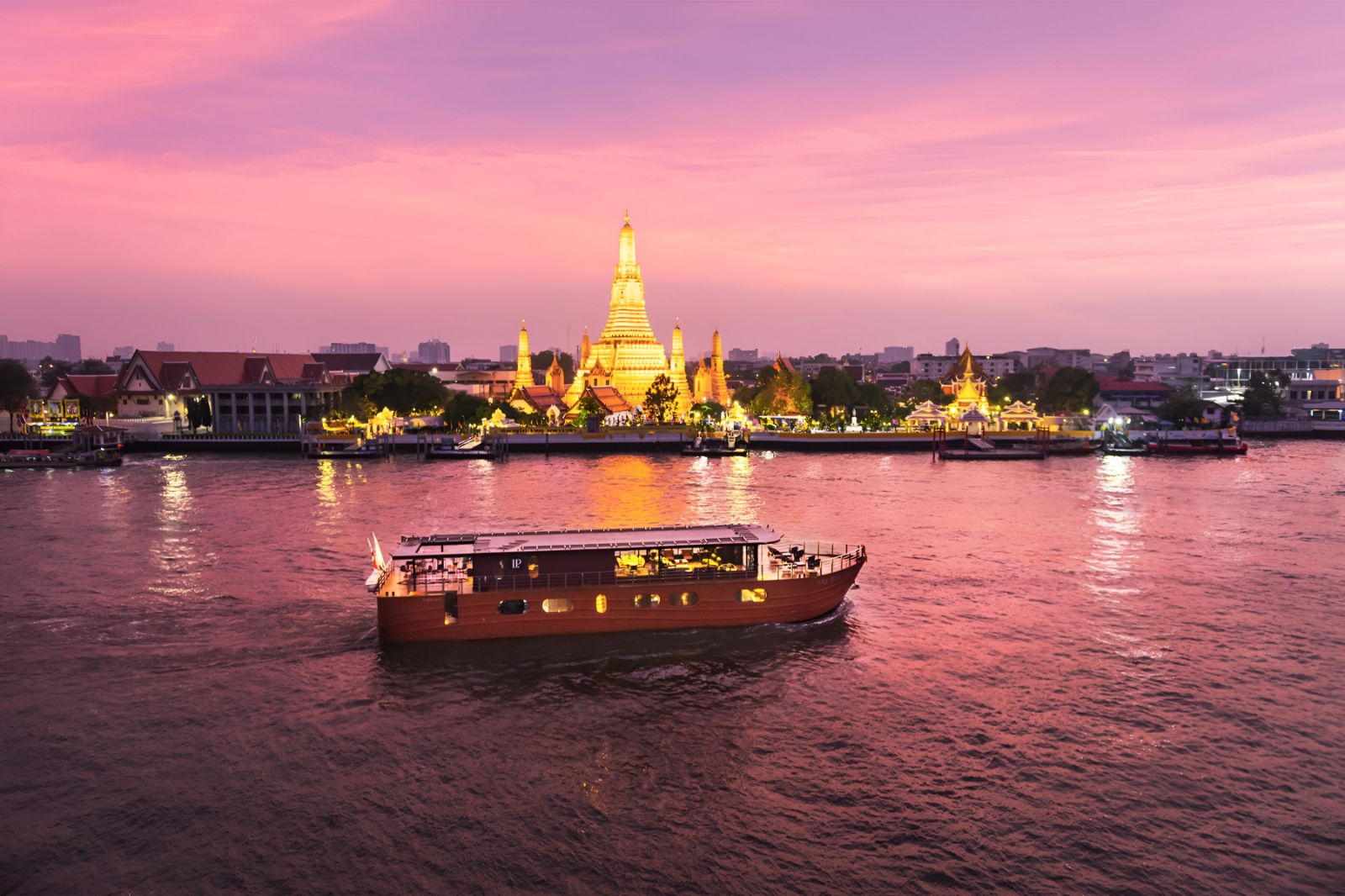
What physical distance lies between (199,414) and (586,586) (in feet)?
301

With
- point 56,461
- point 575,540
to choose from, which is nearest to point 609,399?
point 56,461

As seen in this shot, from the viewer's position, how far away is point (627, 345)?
125000 millimetres

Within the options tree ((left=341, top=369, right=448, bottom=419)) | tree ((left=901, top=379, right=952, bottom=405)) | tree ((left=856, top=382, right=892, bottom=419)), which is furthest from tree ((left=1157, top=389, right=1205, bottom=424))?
tree ((left=341, top=369, right=448, bottom=419))

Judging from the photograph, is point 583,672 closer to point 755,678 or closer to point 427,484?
point 755,678

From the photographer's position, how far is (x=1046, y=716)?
22672mm

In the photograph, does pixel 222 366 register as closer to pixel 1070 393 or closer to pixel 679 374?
pixel 679 374

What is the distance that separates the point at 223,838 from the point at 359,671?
8489mm

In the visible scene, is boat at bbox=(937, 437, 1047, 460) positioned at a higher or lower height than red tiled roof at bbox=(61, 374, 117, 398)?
lower

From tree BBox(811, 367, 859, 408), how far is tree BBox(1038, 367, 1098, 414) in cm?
2841

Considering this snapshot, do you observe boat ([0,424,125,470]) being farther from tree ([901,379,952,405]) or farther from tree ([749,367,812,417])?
tree ([901,379,952,405])

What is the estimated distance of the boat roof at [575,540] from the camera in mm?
29344

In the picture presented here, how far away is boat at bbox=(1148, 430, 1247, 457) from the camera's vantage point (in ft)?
308

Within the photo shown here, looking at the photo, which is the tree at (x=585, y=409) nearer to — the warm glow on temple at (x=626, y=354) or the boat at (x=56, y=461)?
the warm glow on temple at (x=626, y=354)

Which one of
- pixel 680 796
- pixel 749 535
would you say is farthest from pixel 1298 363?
pixel 680 796
